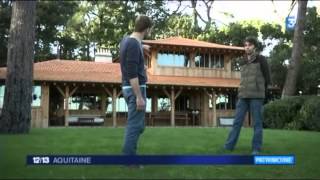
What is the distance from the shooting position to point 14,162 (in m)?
7.10

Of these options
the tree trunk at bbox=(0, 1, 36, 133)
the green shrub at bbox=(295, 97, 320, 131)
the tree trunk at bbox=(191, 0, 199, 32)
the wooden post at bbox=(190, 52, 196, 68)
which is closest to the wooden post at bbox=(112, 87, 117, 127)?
the wooden post at bbox=(190, 52, 196, 68)

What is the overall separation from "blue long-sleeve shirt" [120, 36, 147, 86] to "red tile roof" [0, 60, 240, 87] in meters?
23.9

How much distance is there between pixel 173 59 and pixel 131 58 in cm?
2936

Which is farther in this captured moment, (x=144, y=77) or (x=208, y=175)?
(x=144, y=77)

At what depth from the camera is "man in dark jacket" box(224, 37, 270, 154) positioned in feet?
28.9

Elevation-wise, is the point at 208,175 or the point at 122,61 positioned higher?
the point at 122,61

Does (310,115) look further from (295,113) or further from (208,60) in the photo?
(208,60)

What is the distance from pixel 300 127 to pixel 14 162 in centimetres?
1768

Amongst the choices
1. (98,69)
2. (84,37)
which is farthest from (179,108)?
(84,37)

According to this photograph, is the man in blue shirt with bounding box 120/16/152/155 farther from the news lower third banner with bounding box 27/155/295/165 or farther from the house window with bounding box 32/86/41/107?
the house window with bounding box 32/86/41/107

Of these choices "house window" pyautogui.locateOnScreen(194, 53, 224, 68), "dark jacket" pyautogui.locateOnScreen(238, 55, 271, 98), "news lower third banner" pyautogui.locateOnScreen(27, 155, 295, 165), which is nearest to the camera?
"news lower third banner" pyautogui.locateOnScreen(27, 155, 295, 165)

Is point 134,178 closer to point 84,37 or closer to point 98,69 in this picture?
point 98,69

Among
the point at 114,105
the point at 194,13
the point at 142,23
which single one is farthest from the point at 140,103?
the point at 194,13

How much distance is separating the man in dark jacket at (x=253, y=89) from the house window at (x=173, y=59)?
26.2m
